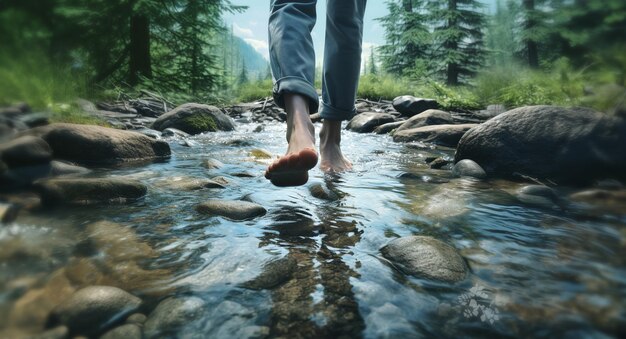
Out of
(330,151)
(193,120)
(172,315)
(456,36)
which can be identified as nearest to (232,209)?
(172,315)

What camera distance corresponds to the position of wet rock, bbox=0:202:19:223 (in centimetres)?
97

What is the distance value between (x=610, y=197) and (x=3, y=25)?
2535 millimetres

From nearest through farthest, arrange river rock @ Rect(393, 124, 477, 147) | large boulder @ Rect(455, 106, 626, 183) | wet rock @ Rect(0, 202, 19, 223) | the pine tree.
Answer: wet rock @ Rect(0, 202, 19, 223), large boulder @ Rect(455, 106, 626, 183), river rock @ Rect(393, 124, 477, 147), the pine tree

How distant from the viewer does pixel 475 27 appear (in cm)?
1739

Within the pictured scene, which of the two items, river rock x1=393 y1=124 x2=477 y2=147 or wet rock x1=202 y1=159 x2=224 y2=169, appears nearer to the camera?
wet rock x1=202 y1=159 x2=224 y2=169

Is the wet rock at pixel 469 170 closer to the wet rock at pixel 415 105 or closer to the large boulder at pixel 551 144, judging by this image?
the large boulder at pixel 551 144

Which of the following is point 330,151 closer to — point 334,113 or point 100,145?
point 334,113

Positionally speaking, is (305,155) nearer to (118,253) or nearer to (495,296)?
(118,253)

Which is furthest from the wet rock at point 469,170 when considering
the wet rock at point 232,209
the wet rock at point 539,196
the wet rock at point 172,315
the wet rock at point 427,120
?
the wet rock at point 427,120

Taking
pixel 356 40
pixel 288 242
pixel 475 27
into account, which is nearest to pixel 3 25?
pixel 288 242

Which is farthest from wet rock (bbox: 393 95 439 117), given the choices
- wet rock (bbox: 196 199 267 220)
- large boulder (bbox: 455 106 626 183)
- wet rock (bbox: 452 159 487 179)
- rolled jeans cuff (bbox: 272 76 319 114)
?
wet rock (bbox: 196 199 267 220)

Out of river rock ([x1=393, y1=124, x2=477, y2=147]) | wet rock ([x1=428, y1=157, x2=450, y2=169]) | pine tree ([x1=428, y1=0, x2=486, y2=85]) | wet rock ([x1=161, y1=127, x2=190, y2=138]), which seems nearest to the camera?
wet rock ([x1=428, y1=157, x2=450, y2=169])

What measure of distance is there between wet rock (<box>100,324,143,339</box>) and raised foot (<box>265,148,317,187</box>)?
2.95 ft

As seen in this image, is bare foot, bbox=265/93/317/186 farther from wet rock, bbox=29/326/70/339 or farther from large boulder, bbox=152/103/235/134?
large boulder, bbox=152/103/235/134
